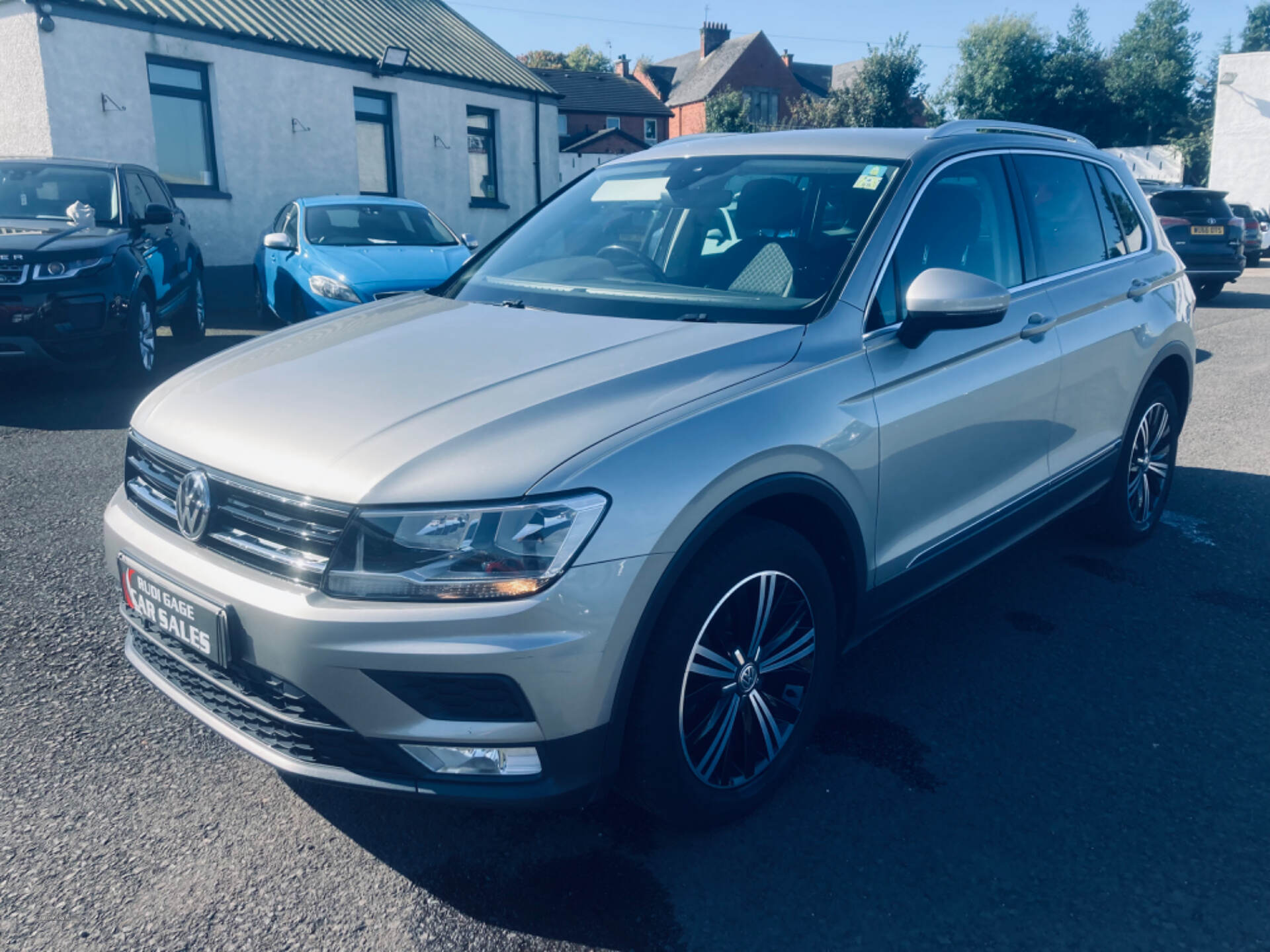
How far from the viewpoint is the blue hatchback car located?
9.05m

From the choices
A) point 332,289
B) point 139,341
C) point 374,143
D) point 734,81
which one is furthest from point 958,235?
point 734,81

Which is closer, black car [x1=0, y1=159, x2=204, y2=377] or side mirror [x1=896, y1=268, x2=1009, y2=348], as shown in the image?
side mirror [x1=896, y1=268, x2=1009, y2=348]

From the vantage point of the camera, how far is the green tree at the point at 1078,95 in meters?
48.7

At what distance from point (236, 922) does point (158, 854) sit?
1.21ft

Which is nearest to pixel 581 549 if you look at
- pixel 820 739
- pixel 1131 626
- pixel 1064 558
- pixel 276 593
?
pixel 276 593

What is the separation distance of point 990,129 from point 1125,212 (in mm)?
1249

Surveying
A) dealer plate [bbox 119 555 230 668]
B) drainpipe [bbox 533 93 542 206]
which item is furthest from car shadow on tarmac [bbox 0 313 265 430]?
drainpipe [bbox 533 93 542 206]

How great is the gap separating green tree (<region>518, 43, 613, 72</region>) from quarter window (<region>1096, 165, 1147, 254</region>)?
276 feet

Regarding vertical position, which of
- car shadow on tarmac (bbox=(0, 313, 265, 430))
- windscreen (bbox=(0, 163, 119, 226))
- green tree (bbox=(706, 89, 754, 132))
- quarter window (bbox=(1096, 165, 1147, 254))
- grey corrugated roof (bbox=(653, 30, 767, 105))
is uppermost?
grey corrugated roof (bbox=(653, 30, 767, 105))

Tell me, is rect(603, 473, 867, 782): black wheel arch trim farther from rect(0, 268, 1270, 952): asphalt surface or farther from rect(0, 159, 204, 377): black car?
rect(0, 159, 204, 377): black car

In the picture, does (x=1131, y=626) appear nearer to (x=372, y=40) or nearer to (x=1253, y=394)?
(x=1253, y=394)

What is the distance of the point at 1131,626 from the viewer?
12.9ft

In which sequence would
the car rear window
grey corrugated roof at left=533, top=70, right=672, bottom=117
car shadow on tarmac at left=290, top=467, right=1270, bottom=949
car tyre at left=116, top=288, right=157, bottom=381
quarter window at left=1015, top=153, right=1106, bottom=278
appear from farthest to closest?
grey corrugated roof at left=533, top=70, right=672, bottom=117
the car rear window
car tyre at left=116, top=288, right=157, bottom=381
quarter window at left=1015, top=153, right=1106, bottom=278
car shadow on tarmac at left=290, top=467, right=1270, bottom=949

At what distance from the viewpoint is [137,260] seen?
26.2 feet
